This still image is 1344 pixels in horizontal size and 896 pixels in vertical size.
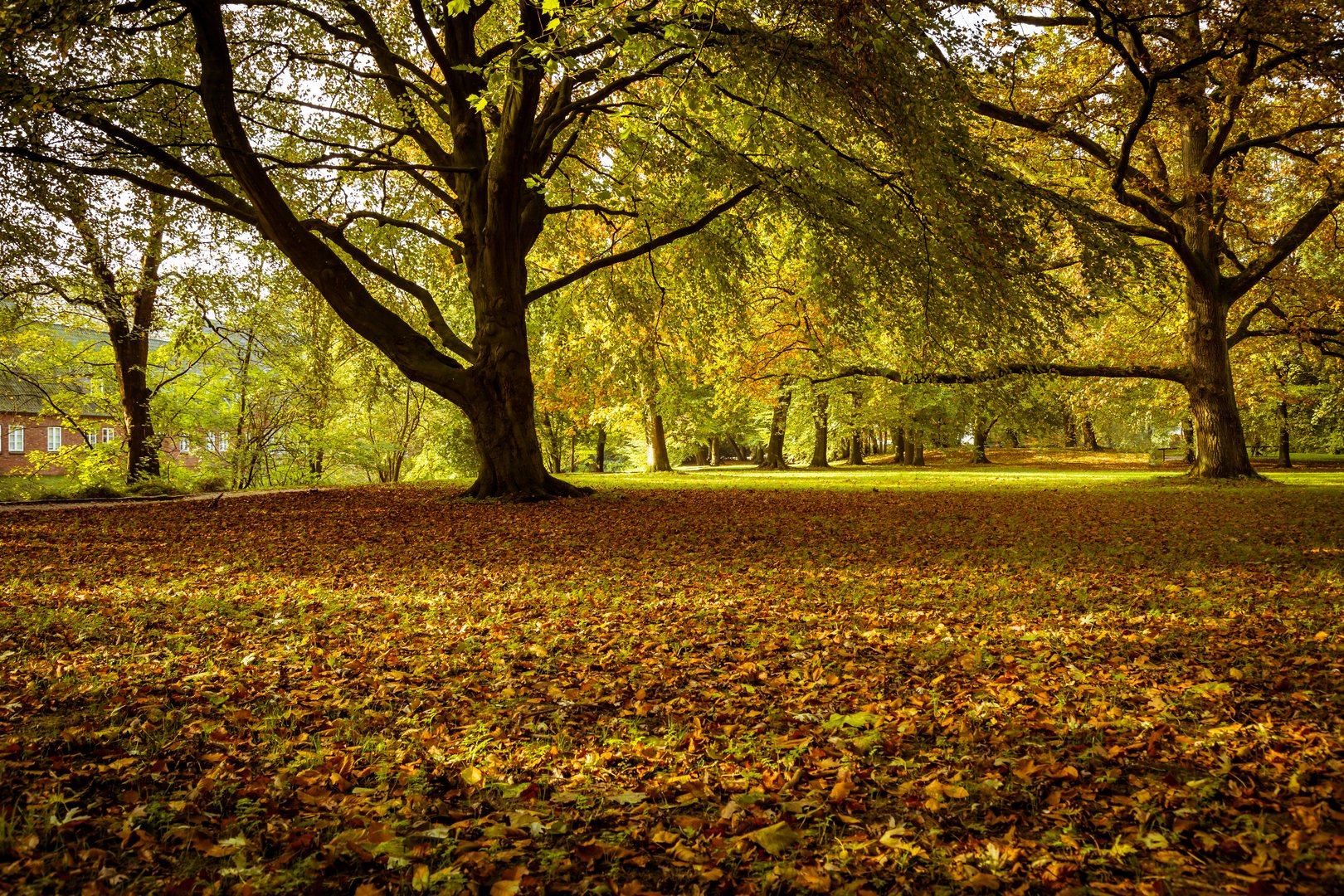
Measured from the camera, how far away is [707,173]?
35.6ft

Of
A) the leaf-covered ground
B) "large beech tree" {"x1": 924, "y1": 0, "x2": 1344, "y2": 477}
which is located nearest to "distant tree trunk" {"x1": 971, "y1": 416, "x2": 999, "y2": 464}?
"large beech tree" {"x1": 924, "y1": 0, "x2": 1344, "y2": 477}

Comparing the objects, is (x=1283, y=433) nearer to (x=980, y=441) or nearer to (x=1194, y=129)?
(x=980, y=441)

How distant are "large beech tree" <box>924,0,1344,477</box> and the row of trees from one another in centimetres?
9

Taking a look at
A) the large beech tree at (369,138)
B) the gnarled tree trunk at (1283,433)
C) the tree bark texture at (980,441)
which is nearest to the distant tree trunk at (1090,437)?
the tree bark texture at (980,441)

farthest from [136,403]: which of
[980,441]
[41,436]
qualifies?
[980,441]

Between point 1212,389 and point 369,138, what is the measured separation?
20.8 meters

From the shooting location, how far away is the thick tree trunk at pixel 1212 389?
16.9 m

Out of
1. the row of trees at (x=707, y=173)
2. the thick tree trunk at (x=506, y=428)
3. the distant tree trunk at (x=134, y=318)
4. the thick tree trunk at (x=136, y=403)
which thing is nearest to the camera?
the row of trees at (x=707, y=173)

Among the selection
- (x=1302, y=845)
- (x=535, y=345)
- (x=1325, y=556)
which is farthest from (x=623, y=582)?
(x=535, y=345)

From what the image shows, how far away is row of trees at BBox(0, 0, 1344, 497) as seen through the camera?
8078mm

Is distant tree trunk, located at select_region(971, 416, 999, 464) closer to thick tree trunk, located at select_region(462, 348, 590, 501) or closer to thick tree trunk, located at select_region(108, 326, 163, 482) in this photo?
thick tree trunk, located at select_region(462, 348, 590, 501)

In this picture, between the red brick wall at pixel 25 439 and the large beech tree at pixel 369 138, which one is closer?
the large beech tree at pixel 369 138

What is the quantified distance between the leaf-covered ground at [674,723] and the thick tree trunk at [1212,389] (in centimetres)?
1131

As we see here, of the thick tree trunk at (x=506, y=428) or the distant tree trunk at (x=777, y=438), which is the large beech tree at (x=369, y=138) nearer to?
the thick tree trunk at (x=506, y=428)
